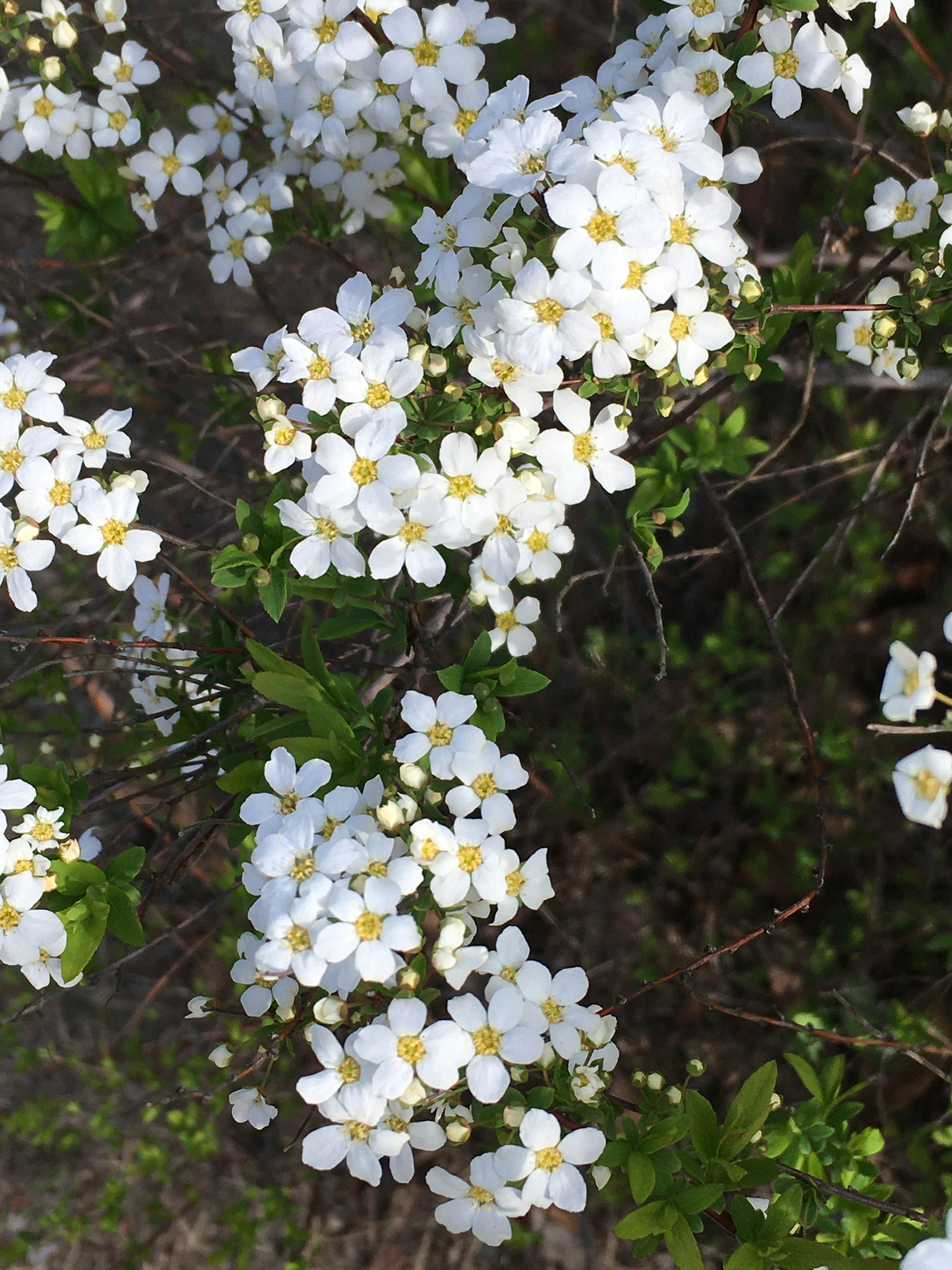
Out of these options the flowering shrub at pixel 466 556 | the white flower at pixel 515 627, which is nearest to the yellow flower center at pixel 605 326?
the flowering shrub at pixel 466 556

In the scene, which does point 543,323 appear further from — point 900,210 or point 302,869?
point 900,210

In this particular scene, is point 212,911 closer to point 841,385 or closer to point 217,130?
point 217,130

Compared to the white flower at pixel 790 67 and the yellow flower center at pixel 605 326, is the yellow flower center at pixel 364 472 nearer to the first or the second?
the yellow flower center at pixel 605 326

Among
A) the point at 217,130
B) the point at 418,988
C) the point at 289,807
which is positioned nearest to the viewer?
the point at 418,988

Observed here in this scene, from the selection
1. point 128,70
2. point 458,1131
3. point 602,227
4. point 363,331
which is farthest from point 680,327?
point 128,70

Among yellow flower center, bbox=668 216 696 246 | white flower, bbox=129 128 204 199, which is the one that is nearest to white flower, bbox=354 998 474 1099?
yellow flower center, bbox=668 216 696 246

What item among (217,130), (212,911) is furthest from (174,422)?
(212,911)

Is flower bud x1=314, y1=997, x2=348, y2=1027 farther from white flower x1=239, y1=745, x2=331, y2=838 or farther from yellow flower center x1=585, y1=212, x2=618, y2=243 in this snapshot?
yellow flower center x1=585, y1=212, x2=618, y2=243
